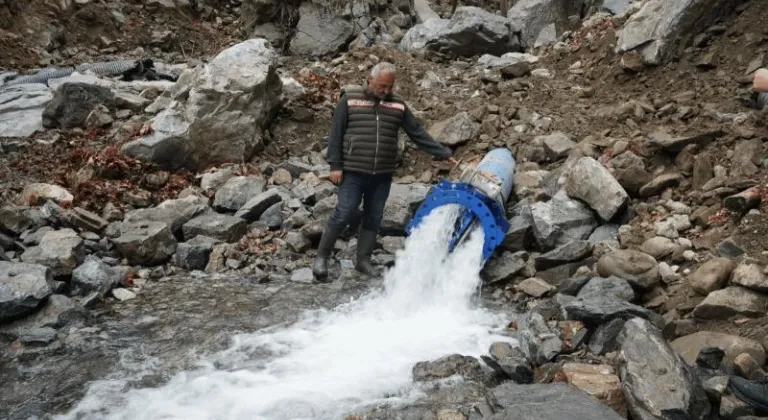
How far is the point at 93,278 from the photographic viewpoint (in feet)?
19.5

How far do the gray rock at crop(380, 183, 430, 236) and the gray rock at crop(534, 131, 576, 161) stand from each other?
1683 mm

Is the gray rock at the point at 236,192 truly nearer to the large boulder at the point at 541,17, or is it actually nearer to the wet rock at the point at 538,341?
the wet rock at the point at 538,341

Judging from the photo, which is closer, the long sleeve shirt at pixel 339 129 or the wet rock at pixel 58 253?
the wet rock at pixel 58 253

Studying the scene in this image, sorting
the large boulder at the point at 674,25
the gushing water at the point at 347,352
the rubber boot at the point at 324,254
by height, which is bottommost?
the gushing water at the point at 347,352

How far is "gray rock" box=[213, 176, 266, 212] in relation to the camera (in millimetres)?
7883

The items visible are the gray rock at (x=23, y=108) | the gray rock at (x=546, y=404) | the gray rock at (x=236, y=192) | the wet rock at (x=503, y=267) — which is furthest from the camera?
the gray rock at (x=23, y=108)

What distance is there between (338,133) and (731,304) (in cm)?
368

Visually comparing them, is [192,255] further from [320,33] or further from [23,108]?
[320,33]

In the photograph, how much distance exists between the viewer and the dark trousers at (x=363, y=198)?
630cm

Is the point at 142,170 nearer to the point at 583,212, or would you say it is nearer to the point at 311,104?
the point at 311,104

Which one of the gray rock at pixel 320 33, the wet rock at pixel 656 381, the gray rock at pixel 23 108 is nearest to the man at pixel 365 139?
the wet rock at pixel 656 381

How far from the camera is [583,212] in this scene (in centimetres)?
677

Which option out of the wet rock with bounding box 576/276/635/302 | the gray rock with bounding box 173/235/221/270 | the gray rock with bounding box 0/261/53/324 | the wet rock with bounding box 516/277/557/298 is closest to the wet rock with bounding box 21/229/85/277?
the gray rock with bounding box 0/261/53/324

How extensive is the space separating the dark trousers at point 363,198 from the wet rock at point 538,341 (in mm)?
2092
